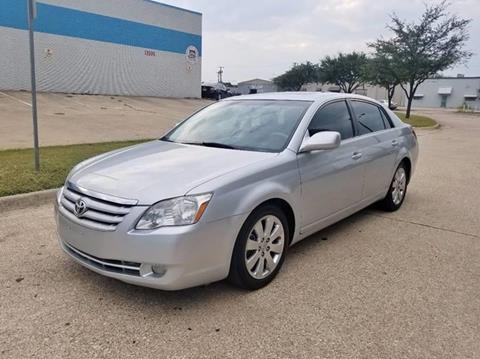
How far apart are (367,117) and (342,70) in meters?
50.5

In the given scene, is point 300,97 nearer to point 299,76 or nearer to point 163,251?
point 163,251

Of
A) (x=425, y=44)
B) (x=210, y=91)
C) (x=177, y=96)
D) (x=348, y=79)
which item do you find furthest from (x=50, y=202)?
(x=348, y=79)

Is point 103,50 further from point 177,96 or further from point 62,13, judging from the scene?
point 177,96

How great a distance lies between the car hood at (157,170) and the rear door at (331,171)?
49cm

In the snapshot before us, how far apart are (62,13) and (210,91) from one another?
53.5ft

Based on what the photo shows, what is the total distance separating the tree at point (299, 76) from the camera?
60.8 meters

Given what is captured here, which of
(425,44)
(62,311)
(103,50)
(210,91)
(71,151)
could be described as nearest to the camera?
(62,311)

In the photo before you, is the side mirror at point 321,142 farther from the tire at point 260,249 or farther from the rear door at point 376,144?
the rear door at point 376,144

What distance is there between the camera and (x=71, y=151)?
326 inches

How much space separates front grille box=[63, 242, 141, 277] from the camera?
9.21 ft

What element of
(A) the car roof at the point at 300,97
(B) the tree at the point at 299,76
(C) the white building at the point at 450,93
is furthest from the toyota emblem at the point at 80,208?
(C) the white building at the point at 450,93

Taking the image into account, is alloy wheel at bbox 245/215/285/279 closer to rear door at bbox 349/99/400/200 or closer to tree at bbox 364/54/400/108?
rear door at bbox 349/99/400/200

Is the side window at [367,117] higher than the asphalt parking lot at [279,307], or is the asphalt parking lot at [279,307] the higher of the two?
the side window at [367,117]

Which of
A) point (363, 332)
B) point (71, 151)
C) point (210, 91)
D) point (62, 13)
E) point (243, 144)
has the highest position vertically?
point (62, 13)
